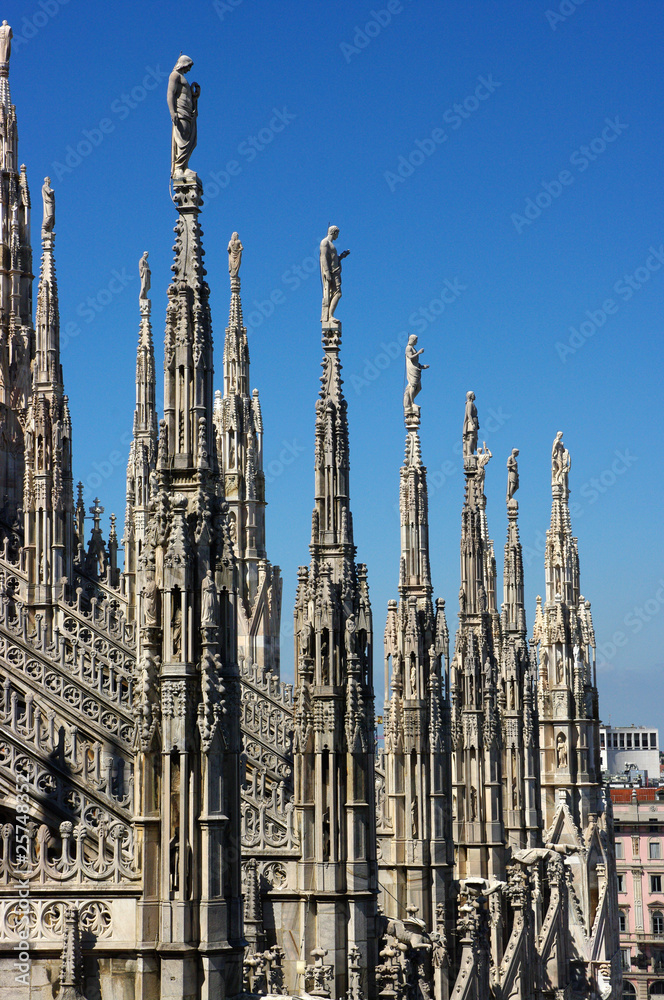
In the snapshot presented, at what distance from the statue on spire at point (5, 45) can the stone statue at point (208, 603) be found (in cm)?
3302

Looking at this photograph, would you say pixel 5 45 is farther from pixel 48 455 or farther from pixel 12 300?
pixel 48 455

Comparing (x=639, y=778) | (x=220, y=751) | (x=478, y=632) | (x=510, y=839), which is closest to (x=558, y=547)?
(x=510, y=839)

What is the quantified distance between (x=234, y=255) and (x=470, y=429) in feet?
49.1

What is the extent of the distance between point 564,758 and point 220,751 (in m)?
31.8

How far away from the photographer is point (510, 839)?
32531 millimetres

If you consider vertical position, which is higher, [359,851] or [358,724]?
[358,724]

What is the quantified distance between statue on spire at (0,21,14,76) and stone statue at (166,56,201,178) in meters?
30.0

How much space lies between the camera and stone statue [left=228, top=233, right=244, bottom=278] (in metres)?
41.2

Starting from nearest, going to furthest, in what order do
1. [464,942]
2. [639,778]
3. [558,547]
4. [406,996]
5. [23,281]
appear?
[406,996] < [464,942] < [23,281] < [558,547] < [639,778]

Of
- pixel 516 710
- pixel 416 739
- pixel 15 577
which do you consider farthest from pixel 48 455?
pixel 516 710

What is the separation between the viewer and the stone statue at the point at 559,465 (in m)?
45.0

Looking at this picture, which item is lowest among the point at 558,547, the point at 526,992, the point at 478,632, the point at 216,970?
the point at 526,992

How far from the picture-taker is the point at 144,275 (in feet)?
138

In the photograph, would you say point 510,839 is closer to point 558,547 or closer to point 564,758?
point 564,758
